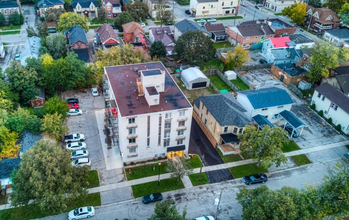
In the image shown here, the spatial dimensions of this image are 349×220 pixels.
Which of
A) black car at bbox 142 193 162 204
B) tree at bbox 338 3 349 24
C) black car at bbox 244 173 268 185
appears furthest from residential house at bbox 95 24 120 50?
tree at bbox 338 3 349 24

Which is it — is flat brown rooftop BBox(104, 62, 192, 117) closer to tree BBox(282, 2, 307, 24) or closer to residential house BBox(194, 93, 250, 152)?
residential house BBox(194, 93, 250, 152)

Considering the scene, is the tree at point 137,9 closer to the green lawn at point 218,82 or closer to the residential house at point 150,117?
the green lawn at point 218,82

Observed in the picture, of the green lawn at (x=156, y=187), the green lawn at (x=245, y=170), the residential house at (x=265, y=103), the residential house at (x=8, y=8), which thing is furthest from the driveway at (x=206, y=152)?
the residential house at (x=8, y=8)

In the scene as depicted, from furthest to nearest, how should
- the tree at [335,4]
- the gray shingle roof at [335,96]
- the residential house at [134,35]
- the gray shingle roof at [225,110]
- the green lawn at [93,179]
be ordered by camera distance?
the tree at [335,4]
the residential house at [134,35]
the gray shingle roof at [335,96]
the gray shingle roof at [225,110]
the green lawn at [93,179]

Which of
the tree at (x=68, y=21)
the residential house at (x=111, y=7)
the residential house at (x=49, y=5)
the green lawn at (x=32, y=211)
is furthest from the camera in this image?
the residential house at (x=111, y=7)

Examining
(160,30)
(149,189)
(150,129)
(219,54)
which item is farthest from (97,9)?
(149,189)

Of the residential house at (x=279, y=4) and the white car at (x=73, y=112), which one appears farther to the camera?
the residential house at (x=279, y=4)
